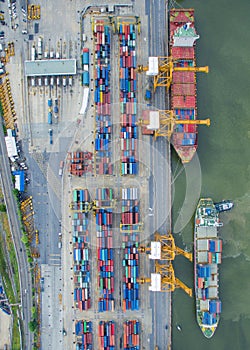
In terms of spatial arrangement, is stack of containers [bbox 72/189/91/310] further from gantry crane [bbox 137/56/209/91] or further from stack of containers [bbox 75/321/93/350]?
gantry crane [bbox 137/56/209/91]

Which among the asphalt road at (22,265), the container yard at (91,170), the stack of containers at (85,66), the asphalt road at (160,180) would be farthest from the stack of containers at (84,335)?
the stack of containers at (85,66)

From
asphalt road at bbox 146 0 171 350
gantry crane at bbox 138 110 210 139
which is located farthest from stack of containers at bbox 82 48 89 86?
gantry crane at bbox 138 110 210 139

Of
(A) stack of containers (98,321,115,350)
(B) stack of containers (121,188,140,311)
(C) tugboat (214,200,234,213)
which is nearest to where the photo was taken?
(A) stack of containers (98,321,115,350)

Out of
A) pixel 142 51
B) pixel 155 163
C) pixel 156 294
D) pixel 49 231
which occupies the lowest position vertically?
pixel 156 294

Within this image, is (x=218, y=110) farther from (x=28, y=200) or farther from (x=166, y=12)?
(x=28, y=200)

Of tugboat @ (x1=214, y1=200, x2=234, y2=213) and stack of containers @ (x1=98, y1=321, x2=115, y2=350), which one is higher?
tugboat @ (x1=214, y1=200, x2=234, y2=213)

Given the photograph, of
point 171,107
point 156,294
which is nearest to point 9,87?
point 171,107

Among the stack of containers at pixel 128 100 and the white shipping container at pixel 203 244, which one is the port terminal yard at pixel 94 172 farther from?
the white shipping container at pixel 203 244
